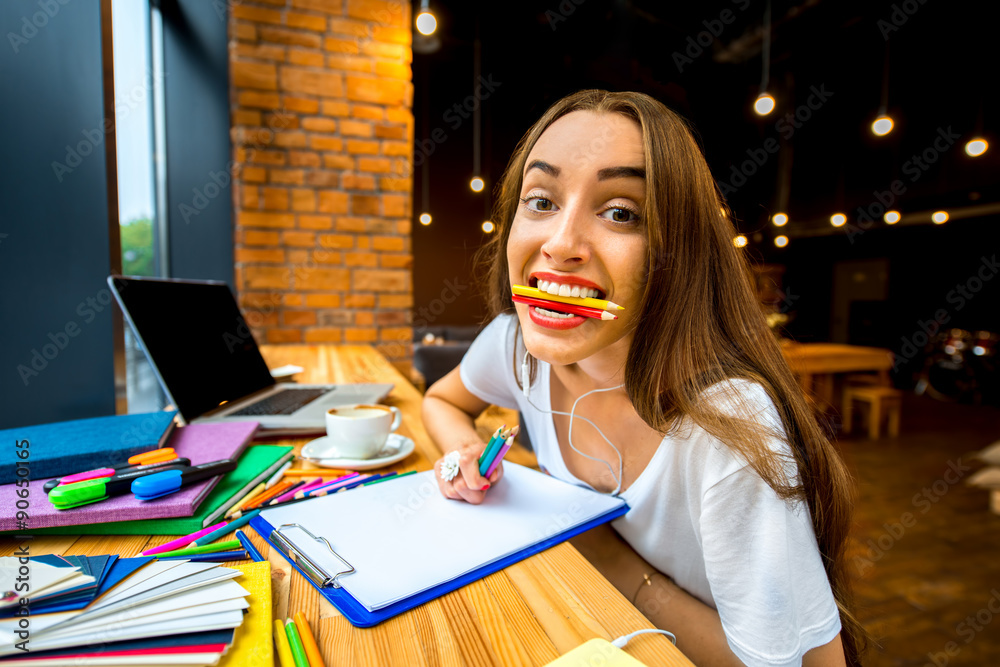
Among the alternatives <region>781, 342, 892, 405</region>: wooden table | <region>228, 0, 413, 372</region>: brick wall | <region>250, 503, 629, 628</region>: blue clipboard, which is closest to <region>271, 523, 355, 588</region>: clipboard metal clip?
<region>250, 503, 629, 628</region>: blue clipboard

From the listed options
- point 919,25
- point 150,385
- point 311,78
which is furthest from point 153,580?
point 919,25

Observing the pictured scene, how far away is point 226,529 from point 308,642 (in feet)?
0.86

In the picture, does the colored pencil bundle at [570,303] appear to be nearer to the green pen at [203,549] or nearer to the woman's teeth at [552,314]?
the woman's teeth at [552,314]

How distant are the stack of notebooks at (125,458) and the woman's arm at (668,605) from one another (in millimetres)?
552

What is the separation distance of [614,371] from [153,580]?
717 mm

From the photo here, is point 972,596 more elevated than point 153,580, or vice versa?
point 153,580

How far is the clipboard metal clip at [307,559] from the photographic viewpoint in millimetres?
503

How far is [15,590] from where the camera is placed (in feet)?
1.27

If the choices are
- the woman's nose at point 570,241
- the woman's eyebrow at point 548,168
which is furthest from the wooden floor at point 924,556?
the woman's eyebrow at point 548,168

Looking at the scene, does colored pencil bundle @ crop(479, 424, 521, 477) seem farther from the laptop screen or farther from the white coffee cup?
the laptop screen

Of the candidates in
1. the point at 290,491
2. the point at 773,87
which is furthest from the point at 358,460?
the point at 773,87

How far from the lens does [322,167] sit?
2596 mm

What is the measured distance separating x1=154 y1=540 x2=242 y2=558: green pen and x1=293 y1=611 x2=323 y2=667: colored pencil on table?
0.16 meters

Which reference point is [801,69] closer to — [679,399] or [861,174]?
[861,174]
